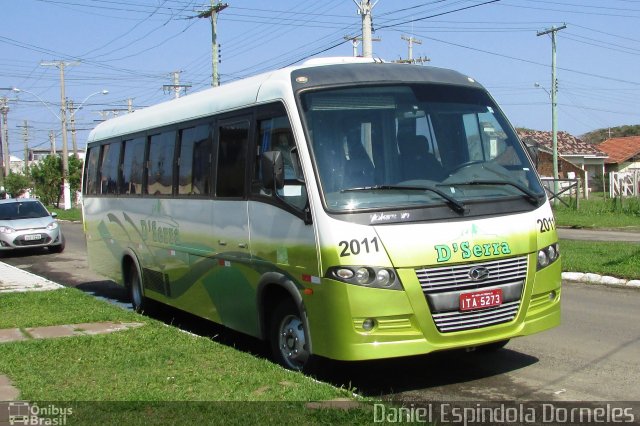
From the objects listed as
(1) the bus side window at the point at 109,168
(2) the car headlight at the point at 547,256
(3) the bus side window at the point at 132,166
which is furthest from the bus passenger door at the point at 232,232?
(1) the bus side window at the point at 109,168

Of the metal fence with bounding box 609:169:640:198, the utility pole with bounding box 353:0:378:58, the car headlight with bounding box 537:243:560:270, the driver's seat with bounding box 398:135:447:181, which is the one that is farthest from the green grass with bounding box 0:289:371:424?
the metal fence with bounding box 609:169:640:198

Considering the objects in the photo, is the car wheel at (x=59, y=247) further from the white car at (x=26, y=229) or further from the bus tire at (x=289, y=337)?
the bus tire at (x=289, y=337)

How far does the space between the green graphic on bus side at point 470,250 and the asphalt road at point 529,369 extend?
46.2 inches

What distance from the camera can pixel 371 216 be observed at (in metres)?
6.36

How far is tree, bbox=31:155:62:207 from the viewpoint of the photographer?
60938mm

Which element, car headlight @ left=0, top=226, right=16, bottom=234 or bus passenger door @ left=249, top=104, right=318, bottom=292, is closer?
bus passenger door @ left=249, top=104, right=318, bottom=292

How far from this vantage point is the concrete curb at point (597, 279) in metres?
12.8

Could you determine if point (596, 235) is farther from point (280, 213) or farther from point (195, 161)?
point (280, 213)

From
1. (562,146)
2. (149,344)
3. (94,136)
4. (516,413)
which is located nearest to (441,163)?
(516,413)

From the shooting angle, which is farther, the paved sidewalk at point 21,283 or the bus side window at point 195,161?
the paved sidewalk at point 21,283

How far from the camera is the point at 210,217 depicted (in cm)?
872

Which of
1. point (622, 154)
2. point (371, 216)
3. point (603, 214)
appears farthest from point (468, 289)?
point (622, 154)

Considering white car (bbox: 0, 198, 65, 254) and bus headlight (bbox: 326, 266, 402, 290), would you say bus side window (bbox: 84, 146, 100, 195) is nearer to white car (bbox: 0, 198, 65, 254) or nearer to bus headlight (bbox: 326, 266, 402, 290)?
bus headlight (bbox: 326, 266, 402, 290)

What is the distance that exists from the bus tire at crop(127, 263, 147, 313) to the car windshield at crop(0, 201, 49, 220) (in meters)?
13.1
